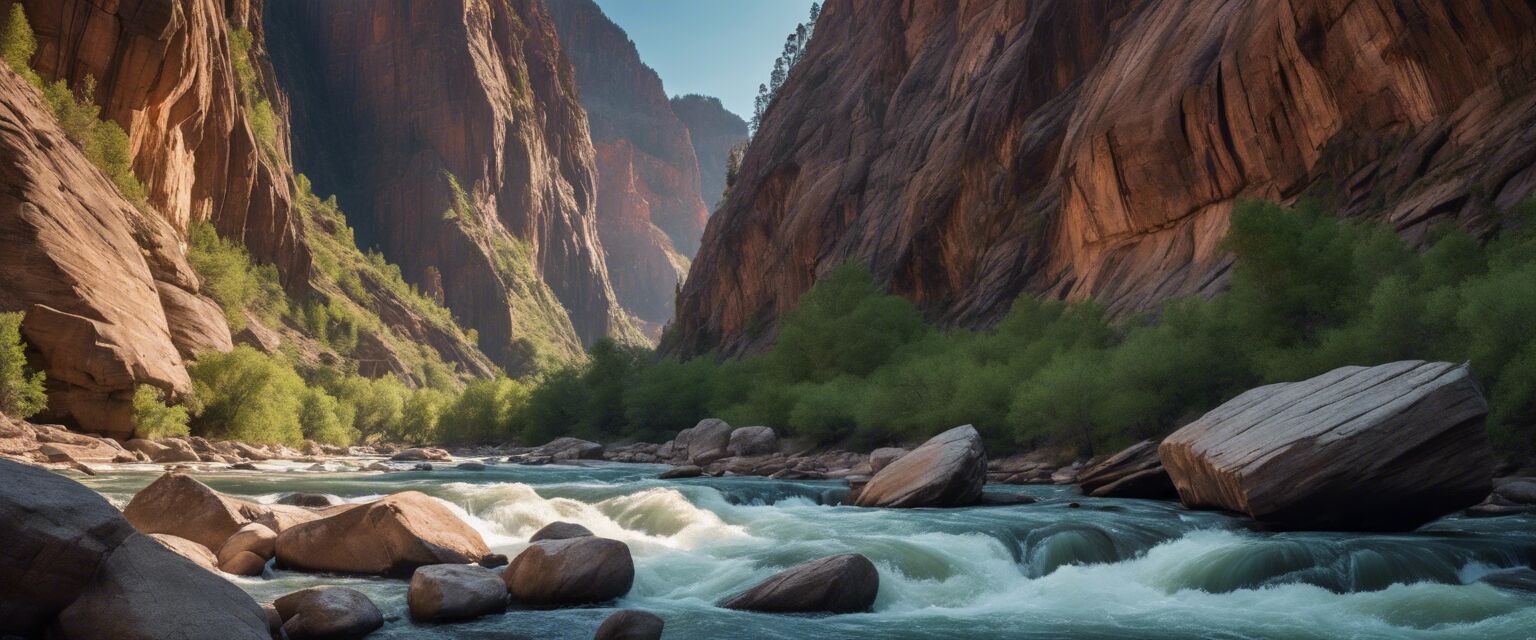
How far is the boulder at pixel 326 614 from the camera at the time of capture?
945 cm

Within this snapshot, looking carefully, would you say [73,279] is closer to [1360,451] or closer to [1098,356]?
[1098,356]

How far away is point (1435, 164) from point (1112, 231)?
47.4 feet

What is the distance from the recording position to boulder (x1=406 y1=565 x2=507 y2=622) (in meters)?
10.6

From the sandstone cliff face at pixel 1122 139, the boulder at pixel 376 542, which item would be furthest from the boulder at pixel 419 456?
the boulder at pixel 376 542

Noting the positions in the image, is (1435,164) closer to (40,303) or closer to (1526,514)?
(1526,514)

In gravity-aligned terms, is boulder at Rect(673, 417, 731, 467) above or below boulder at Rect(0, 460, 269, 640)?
above

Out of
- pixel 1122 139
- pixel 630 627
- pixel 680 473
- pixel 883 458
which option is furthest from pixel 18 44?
pixel 1122 139

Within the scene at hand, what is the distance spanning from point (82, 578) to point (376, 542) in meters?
5.34

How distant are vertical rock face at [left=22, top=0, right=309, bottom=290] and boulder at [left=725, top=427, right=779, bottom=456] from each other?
31485 millimetres

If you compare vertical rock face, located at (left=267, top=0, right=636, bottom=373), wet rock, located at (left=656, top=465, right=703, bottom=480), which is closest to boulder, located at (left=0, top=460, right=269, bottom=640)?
wet rock, located at (left=656, top=465, right=703, bottom=480)

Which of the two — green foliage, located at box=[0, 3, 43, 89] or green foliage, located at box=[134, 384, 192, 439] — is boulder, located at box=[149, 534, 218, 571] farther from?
green foliage, located at box=[0, 3, 43, 89]

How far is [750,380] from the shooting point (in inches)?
2144

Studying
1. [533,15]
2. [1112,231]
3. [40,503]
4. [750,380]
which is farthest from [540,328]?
[40,503]

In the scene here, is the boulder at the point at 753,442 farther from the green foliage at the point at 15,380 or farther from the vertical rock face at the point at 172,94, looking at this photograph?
the vertical rock face at the point at 172,94
